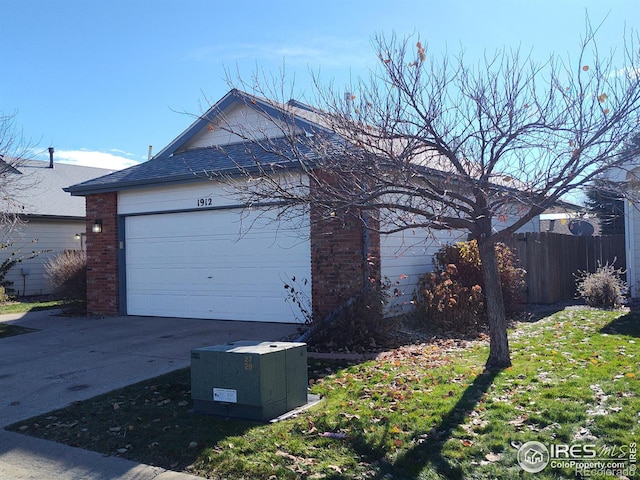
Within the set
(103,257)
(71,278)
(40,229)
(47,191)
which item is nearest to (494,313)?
(103,257)

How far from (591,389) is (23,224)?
18502mm

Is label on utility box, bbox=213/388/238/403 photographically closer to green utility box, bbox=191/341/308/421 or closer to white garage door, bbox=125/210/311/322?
green utility box, bbox=191/341/308/421

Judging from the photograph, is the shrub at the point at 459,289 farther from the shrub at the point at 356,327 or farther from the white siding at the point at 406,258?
the shrub at the point at 356,327

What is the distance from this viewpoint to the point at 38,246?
21672mm

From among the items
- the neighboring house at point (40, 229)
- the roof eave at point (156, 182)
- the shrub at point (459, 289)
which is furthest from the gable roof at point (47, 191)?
the shrub at point (459, 289)

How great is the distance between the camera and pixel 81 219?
22.8 meters

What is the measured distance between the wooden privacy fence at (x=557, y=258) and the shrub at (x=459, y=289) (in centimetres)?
137

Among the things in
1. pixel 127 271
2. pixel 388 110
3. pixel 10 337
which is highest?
pixel 388 110

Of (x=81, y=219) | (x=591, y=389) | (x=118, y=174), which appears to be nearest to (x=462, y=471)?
(x=591, y=389)

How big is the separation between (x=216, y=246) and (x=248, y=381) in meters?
7.71

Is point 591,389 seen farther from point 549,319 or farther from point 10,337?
point 10,337

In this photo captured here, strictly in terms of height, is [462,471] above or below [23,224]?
below

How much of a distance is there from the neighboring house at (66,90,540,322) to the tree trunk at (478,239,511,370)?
3.06 m

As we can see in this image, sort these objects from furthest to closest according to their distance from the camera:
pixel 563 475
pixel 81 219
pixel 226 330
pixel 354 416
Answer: pixel 81 219 → pixel 226 330 → pixel 354 416 → pixel 563 475
